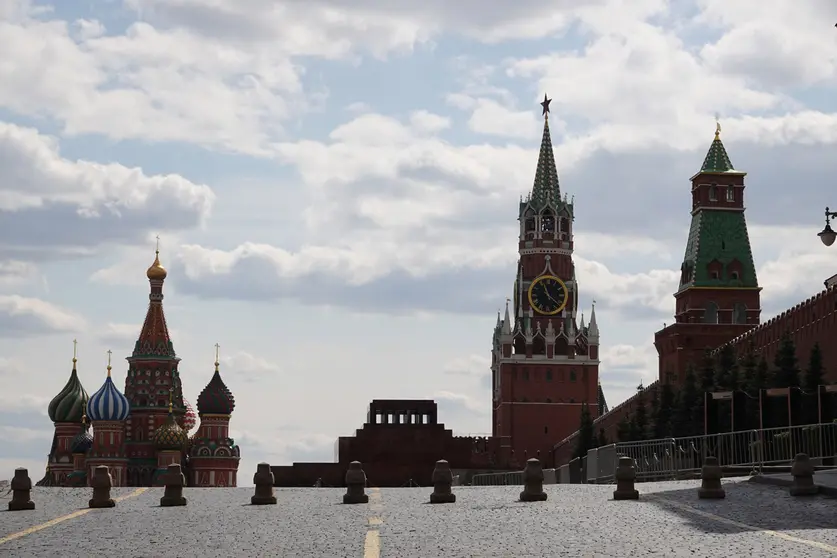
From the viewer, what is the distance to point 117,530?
2120 cm

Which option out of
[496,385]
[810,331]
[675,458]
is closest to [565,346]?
[496,385]

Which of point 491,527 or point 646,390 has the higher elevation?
point 646,390

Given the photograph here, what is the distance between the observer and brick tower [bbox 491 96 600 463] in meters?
139

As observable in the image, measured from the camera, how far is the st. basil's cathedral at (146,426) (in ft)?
440

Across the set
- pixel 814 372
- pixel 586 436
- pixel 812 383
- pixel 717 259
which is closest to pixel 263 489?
pixel 812 383

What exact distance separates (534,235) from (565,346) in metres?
9.60

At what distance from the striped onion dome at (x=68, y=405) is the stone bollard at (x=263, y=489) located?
118757 mm

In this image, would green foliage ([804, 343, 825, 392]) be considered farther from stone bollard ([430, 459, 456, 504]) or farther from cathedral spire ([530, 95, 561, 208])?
cathedral spire ([530, 95, 561, 208])

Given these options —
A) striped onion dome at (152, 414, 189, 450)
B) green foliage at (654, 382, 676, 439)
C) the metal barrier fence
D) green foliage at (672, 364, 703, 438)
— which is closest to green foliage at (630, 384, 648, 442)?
green foliage at (654, 382, 676, 439)

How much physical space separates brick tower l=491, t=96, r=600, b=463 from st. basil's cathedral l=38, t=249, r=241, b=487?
21203mm

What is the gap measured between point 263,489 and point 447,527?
5267 millimetres

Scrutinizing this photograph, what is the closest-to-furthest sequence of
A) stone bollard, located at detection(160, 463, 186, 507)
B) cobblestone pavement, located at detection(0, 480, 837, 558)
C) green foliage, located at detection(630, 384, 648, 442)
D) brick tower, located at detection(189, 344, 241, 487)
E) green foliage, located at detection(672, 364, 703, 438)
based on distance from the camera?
cobblestone pavement, located at detection(0, 480, 837, 558)
stone bollard, located at detection(160, 463, 186, 507)
green foliage, located at detection(672, 364, 703, 438)
green foliage, located at detection(630, 384, 648, 442)
brick tower, located at detection(189, 344, 241, 487)

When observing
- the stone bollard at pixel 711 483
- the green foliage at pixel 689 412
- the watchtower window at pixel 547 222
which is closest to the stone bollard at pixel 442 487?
the stone bollard at pixel 711 483

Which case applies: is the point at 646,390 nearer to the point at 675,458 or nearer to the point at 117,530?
the point at 675,458
